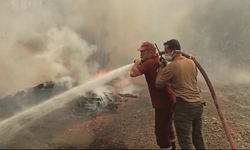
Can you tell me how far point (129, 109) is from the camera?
281 inches

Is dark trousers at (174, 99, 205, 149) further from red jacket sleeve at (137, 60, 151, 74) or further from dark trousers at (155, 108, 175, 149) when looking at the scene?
red jacket sleeve at (137, 60, 151, 74)

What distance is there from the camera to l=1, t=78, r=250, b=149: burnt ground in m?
4.86

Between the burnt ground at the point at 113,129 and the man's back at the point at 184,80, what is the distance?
4.91 feet

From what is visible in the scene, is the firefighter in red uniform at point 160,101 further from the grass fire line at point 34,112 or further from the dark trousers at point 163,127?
the grass fire line at point 34,112

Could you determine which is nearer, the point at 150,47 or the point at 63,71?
the point at 150,47

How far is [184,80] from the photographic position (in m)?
3.98

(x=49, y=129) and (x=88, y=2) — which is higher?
(x=88, y=2)

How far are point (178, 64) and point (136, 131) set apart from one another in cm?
232

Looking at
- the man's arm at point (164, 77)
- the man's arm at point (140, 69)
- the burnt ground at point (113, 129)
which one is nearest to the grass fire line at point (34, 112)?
the burnt ground at point (113, 129)

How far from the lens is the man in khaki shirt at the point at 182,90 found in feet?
12.9

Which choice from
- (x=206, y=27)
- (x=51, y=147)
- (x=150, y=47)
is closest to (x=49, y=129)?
(x=51, y=147)

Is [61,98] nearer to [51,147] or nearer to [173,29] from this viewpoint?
[51,147]

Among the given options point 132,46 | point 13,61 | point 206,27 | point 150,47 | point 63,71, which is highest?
point 206,27

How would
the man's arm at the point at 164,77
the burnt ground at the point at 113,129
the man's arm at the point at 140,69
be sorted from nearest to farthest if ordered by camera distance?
the man's arm at the point at 164,77
the man's arm at the point at 140,69
the burnt ground at the point at 113,129
